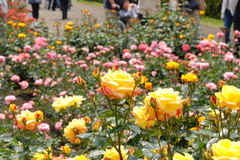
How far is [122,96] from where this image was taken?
0.99 metres

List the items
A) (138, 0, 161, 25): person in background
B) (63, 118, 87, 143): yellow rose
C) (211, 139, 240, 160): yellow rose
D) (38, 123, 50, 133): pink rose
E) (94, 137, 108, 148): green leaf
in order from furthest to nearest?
(138, 0, 161, 25): person in background, (38, 123, 50, 133): pink rose, (63, 118, 87, 143): yellow rose, (94, 137, 108, 148): green leaf, (211, 139, 240, 160): yellow rose

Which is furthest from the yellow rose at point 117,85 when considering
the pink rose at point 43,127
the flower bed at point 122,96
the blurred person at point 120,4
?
the blurred person at point 120,4

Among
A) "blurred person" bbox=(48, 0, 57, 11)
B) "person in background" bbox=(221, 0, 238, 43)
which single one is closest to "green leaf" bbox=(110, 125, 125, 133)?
"person in background" bbox=(221, 0, 238, 43)

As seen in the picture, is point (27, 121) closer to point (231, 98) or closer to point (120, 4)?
point (231, 98)

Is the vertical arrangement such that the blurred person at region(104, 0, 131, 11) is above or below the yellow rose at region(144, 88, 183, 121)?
below

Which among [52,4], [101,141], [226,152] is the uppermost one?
[226,152]

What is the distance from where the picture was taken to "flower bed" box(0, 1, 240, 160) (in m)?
1.05

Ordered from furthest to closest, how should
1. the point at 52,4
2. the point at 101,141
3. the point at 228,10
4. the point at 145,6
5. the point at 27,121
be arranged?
the point at 52,4 < the point at 145,6 < the point at 228,10 < the point at 27,121 < the point at 101,141

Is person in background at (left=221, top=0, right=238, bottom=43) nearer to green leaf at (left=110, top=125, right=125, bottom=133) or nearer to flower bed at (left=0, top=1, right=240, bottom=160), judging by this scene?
flower bed at (left=0, top=1, right=240, bottom=160)

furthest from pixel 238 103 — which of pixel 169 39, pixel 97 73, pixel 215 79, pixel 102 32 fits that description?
pixel 102 32

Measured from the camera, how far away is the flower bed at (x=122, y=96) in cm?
105

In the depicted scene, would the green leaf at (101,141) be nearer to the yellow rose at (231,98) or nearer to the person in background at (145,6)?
the yellow rose at (231,98)

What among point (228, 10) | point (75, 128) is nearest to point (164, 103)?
point (75, 128)

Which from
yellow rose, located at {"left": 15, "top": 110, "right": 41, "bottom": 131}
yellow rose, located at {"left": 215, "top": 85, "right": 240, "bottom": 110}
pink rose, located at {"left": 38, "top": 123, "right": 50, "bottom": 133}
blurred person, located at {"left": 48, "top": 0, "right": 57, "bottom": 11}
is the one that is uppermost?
yellow rose, located at {"left": 215, "top": 85, "right": 240, "bottom": 110}
